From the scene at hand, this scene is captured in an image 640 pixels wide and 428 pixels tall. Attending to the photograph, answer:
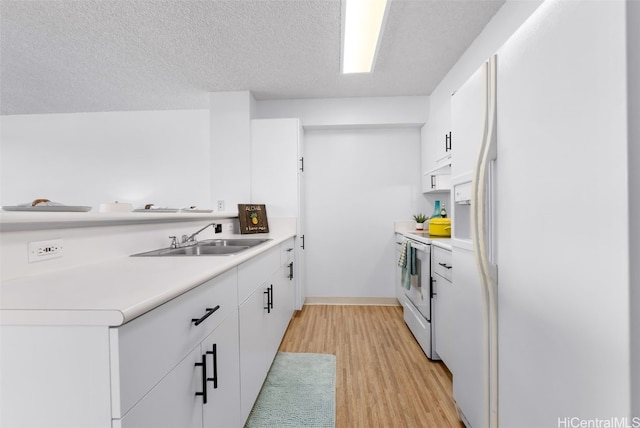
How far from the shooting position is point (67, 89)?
3.18 metres

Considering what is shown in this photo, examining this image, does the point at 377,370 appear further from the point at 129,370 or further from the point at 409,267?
the point at 129,370

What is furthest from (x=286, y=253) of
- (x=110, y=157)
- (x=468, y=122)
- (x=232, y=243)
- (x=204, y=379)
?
(x=110, y=157)

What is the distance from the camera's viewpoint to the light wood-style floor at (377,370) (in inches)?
59.1

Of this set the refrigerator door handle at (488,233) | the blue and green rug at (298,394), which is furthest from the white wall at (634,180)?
the blue and green rug at (298,394)

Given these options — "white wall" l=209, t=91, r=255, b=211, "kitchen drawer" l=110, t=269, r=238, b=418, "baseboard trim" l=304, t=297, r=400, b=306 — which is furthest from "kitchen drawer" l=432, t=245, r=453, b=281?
"white wall" l=209, t=91, r=255, b=211

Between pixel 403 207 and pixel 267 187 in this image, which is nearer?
pixel 267 187

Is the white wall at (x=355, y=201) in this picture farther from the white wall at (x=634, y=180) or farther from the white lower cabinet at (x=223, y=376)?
the white wall at (x=634, y=180)

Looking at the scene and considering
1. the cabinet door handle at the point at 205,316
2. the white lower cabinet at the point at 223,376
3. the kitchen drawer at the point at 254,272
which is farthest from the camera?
the kitchen drawer at the point at 254,272

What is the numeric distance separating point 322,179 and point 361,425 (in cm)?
259

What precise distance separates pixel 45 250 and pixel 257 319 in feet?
3.06

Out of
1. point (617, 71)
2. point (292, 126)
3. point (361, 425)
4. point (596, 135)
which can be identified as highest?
point (292, 126)

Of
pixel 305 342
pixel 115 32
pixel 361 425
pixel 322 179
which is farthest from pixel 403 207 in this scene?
pixel 115 32

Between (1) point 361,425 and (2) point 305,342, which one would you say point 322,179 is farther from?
(1) point 361,425

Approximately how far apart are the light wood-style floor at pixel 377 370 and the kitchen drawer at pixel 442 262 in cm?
68
